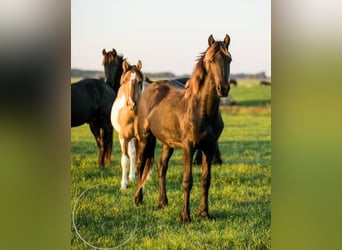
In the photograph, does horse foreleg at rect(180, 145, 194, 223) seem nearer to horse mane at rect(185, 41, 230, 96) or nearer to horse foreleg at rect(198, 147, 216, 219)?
horse foreleg at rect(198, 147, 216, 219)

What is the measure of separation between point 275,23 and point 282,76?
23cm

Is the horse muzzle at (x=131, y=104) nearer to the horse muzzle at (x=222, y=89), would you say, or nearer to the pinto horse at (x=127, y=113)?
the pinto horse at (x=127, y=113)

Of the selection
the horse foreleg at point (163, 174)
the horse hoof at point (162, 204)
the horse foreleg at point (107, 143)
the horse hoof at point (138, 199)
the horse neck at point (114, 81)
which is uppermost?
the horse neck at point (114, 81)

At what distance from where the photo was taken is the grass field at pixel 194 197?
74.9 inches

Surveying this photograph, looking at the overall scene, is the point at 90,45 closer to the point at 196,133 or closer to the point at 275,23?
the point at 196,133

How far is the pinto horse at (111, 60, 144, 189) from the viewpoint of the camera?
194 centimetres

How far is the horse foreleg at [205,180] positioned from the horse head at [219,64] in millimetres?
270

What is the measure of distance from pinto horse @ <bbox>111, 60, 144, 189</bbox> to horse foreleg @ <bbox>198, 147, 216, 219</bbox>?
12.4 inches

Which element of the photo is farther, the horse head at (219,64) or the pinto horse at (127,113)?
the pinto horse at (127,113)

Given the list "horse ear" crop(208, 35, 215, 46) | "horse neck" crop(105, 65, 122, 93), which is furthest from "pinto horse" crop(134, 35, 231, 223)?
"horse neck" crop(105, 65, 122, 93)

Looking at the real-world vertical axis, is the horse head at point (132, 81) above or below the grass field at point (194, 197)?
above

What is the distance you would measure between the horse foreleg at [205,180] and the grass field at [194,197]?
25 mm

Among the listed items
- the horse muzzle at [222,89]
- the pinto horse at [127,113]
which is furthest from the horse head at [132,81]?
the horse muzzle at [222,89]

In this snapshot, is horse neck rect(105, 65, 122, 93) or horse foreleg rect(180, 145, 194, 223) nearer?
horse foreleg rect(180, 145, 194, 223)
